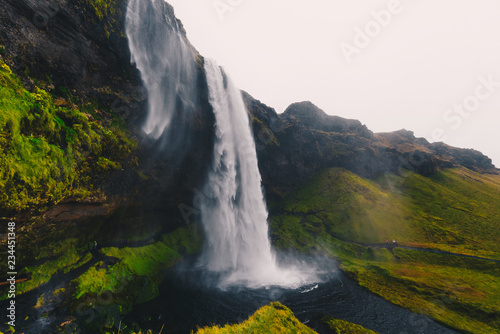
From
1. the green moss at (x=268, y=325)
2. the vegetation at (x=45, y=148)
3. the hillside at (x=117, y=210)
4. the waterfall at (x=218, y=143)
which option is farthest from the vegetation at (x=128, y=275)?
the green moss at (x=268, y=325)

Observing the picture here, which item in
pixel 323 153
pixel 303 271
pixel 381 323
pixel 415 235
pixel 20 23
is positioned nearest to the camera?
pixel 20 23

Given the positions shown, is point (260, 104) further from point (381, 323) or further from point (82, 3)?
point (381, 323)

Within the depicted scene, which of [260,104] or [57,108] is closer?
[57,108]

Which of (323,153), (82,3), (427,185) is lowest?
(427,185)

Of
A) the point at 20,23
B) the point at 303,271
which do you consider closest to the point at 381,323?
the point at 303,271

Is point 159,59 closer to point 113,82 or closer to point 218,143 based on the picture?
A: point 113,82

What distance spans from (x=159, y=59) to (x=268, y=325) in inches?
1336

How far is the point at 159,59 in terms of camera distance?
30203 millimetres

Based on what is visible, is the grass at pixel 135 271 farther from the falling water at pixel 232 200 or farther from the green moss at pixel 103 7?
the green moss at pixel 103 7

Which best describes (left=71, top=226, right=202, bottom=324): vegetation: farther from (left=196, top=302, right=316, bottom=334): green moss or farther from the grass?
(left=196, top=302, right=316, bottom=334): green moss

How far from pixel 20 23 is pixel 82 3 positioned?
7.37 meters

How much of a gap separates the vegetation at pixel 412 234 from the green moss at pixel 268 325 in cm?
1860

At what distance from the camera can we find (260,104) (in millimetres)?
64875

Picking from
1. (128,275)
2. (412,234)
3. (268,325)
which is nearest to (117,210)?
(128,275)
